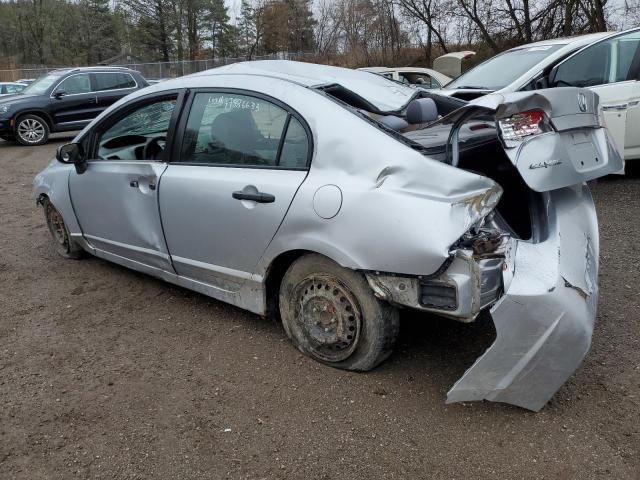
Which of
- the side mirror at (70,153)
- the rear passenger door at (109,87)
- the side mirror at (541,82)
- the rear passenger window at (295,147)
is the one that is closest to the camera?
the rear passenger window at (295,147)

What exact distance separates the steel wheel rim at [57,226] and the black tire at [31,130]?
351 inches

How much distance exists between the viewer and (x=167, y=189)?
3.47 metres

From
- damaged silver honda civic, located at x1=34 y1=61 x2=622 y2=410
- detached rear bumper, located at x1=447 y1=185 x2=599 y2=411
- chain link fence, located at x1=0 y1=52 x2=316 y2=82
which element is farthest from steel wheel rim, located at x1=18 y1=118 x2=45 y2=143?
chain link fence, located at x1=0 y1=52 x2=316 y2=82

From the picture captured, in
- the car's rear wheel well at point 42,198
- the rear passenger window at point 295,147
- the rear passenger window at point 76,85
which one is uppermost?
the rear passenger window at point 76,85

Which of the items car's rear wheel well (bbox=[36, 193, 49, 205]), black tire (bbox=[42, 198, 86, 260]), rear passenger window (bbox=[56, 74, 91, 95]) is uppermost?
rear passenger window (bbox=[56, 74, 91, 95])

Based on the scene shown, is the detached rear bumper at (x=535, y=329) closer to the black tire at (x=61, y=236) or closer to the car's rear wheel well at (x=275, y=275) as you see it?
the car's rear wheel well at (x=275, y=275)

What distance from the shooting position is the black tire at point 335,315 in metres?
2.75

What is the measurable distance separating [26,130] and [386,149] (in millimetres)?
12417

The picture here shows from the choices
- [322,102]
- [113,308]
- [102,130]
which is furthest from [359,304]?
[102,130]

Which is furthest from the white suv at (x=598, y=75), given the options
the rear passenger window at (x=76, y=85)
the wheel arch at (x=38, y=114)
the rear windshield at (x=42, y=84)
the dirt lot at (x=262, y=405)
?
the rear windshield at (x=42, y=84)

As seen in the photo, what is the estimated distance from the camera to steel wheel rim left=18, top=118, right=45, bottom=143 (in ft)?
41.4

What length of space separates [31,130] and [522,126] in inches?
503

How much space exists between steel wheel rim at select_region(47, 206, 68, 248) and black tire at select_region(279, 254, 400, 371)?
8.87ft

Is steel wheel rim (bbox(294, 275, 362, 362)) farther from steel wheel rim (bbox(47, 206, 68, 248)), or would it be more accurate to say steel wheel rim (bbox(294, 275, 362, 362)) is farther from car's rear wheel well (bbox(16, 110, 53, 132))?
car's rear wheel well (bbox(16, 110, 53, 132))
